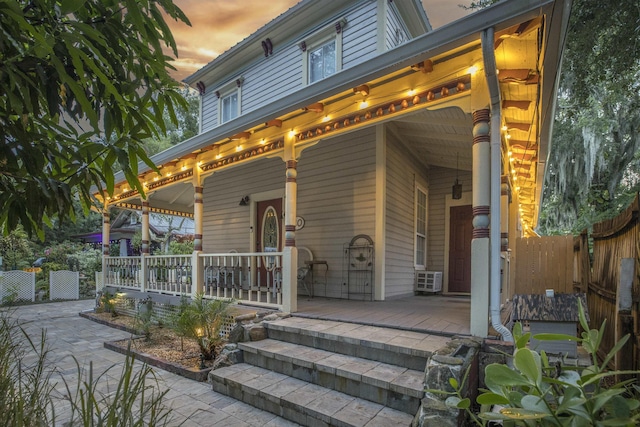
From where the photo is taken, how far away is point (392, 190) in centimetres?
618

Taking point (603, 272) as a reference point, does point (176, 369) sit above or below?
below

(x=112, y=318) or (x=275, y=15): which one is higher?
(x=275, y=15)

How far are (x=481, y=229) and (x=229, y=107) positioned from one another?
825 cm

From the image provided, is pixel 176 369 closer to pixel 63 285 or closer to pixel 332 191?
pixel 332 191

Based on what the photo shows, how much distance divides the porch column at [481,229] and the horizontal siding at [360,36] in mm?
4048

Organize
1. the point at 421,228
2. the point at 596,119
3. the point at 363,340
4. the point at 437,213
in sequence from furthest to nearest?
the point at 596,119
the point at 437,213
the point at 421,228
the point at 363,340

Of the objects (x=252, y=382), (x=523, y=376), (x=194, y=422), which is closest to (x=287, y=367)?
(x=252, y=382)

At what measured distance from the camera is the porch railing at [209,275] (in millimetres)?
5297

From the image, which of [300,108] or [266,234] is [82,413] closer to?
[300,108]

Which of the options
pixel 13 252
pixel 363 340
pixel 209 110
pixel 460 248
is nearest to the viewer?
pixel 363 340

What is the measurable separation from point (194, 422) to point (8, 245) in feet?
46.5

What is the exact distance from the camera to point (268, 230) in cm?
757

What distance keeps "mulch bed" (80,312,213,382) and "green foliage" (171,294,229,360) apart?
19 centimetres

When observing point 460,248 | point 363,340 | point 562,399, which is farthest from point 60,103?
point 460,248
